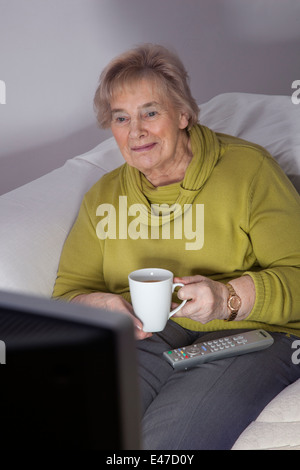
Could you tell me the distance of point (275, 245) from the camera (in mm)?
1279

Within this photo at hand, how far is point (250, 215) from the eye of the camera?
52.5 inches

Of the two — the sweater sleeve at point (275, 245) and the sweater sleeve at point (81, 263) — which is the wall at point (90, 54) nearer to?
the sweater sleeve at point (81, 263)

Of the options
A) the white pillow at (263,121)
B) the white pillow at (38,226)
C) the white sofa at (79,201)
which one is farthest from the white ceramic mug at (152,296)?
the white pillow at (263,121)

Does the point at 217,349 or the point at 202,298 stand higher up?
the point at 202,298

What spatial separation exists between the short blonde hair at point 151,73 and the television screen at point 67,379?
1.09m

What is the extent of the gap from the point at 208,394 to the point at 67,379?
32.0 inches

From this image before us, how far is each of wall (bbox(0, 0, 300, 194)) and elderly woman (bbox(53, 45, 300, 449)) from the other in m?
0.57

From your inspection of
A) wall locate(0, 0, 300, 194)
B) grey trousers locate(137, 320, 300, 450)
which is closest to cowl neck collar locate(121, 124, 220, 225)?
grey trousers locate(137, 320, 300, 450)

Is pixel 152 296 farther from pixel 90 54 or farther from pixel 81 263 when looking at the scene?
pixel 90 54

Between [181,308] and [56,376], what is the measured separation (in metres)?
0.84

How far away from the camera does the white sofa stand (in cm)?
109

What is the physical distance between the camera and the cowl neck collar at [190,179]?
1.38 m

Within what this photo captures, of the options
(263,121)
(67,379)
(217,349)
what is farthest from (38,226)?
(67,379)

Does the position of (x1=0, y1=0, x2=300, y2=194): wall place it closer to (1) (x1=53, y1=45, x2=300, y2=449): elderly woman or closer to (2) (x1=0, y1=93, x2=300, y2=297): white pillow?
(2) (x1=0, y1=93, x2=300, y2=297): white pillow
